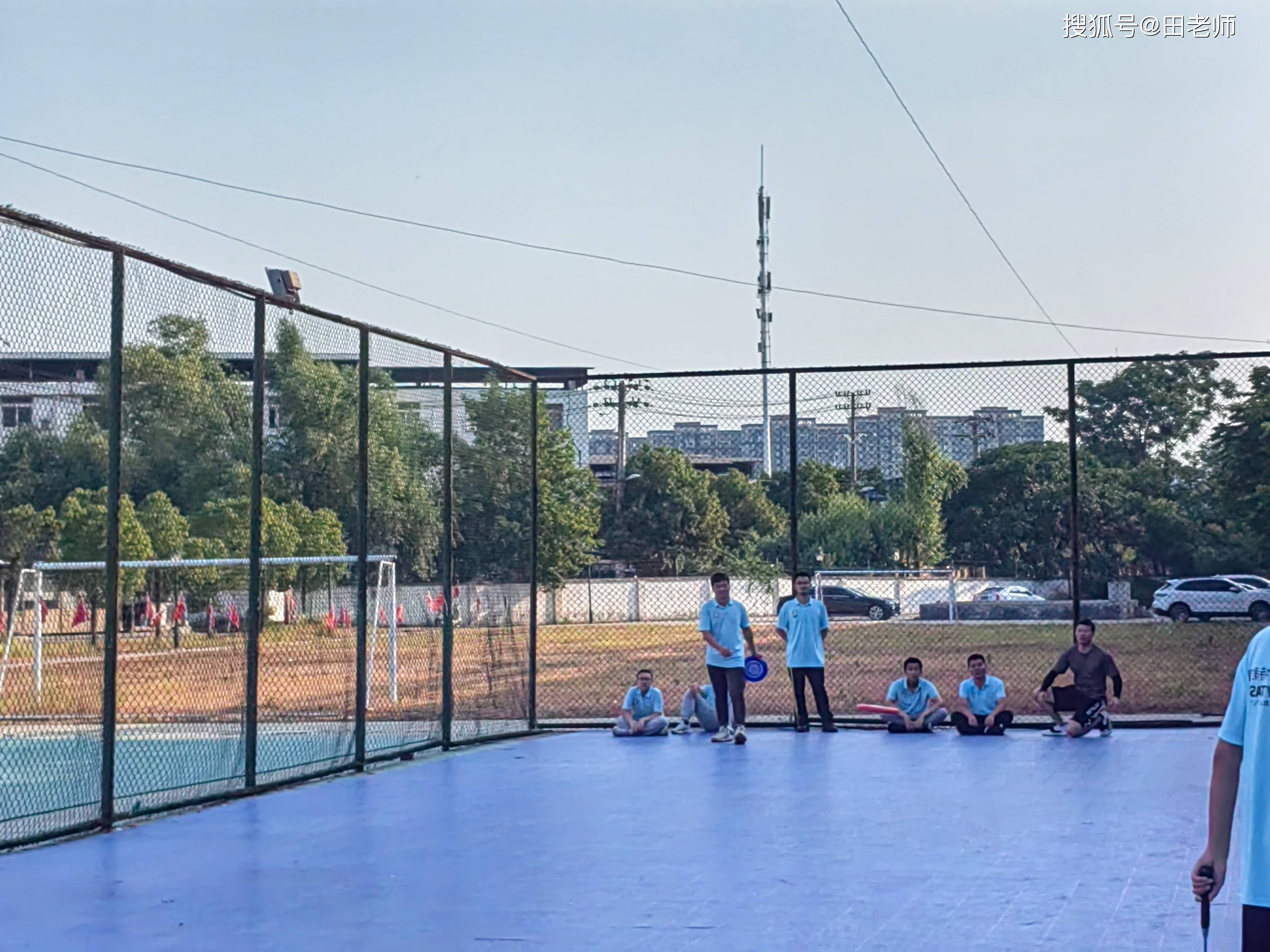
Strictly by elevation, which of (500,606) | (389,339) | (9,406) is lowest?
(500,606)

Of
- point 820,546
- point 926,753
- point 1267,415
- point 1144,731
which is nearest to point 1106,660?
point 1144,731

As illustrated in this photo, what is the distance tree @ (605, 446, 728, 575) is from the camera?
53.1 meters

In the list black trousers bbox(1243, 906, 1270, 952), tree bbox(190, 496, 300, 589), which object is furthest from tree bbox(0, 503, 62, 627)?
black trousers bbox(1243, 906, 1270, 952)

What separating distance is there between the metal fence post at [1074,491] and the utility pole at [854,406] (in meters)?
2.09

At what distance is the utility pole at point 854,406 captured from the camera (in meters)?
16.3

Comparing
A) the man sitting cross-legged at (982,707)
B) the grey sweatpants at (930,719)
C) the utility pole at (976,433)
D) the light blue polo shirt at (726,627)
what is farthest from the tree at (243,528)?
the utility pole at (976,433)

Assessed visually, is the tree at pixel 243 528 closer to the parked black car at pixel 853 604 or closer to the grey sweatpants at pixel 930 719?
the grey sweatpants at pixel 930 719

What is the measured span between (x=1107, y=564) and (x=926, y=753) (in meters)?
11.7

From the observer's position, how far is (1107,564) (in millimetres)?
24250

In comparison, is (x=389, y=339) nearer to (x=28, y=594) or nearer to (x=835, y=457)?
(x=28, y=594)

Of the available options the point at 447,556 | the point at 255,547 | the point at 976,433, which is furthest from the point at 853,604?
the point at 255,547

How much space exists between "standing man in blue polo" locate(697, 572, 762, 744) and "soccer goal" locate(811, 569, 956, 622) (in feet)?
44.1

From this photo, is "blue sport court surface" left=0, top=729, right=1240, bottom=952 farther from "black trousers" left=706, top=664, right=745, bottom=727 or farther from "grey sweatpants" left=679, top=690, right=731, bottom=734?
"grey sweatpants" left=679, top=690, right=731, bottom=734

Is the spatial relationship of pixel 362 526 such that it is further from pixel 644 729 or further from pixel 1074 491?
pixel 1074 491
